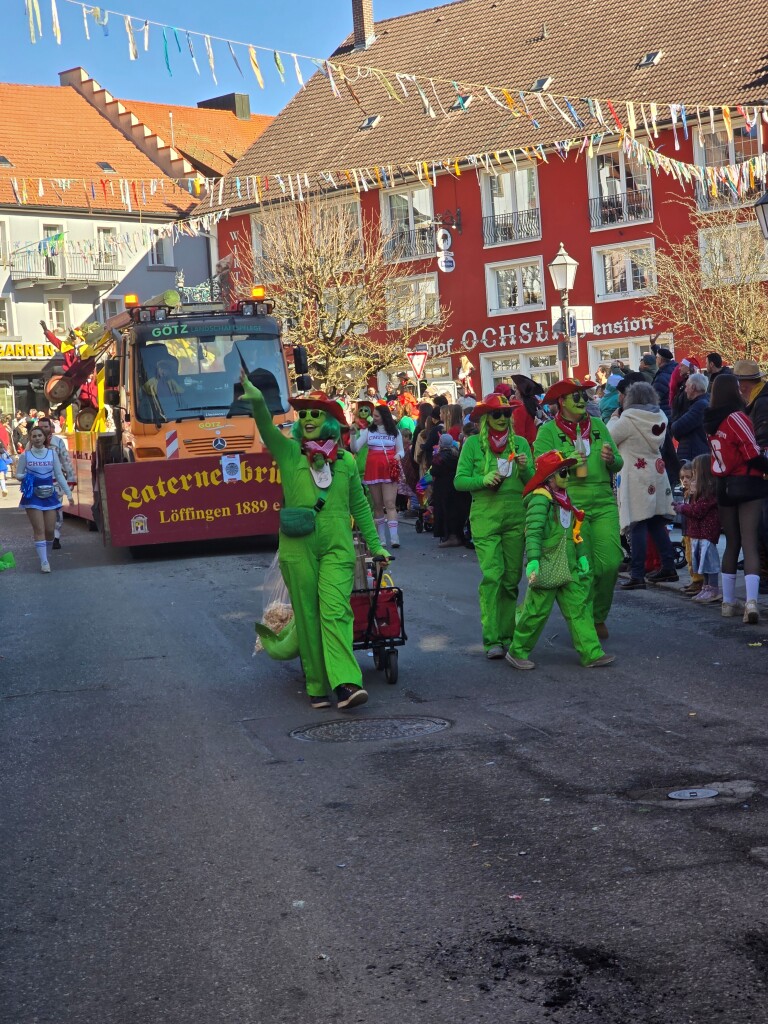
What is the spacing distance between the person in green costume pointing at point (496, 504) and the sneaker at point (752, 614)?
205 cm

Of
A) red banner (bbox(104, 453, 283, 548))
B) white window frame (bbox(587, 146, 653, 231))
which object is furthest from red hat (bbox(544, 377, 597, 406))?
white window frame (bbox(587, 146, 653, 231))

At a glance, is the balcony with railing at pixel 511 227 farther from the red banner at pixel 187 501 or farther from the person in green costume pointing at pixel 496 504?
the person in green costume pointing at pixel 496 504

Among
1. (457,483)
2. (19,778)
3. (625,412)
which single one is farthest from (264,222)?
(19,778)

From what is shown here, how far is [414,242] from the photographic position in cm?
4656

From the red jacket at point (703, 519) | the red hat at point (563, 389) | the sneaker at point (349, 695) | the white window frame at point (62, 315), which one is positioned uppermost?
the white window frame at point (62, 315)

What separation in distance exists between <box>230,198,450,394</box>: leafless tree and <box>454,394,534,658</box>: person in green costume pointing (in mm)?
26210

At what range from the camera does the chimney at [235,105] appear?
74250 mm

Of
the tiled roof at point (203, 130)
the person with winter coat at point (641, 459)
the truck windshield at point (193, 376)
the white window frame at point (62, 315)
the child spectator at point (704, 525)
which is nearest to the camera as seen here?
the child spectator at point (704, 525)

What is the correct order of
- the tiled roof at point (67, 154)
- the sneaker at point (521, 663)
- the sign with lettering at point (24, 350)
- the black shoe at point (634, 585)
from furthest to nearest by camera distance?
the tiled roof at point (67, 154) → the sign with lettering at point (24, 350) → the black shoe at point (634, 585) → the sneaker at point (521, 663)

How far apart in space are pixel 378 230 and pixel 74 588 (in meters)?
31.6

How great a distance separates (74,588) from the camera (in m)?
15.9

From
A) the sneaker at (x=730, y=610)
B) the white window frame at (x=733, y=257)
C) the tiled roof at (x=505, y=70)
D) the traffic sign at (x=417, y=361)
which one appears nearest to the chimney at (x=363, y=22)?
the tiled roof at (x=505, y=70)

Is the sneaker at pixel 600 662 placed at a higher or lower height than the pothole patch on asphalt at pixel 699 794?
lower

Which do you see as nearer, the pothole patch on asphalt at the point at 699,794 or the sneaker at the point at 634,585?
the pothole patch on asphalt at the point at 699,794
